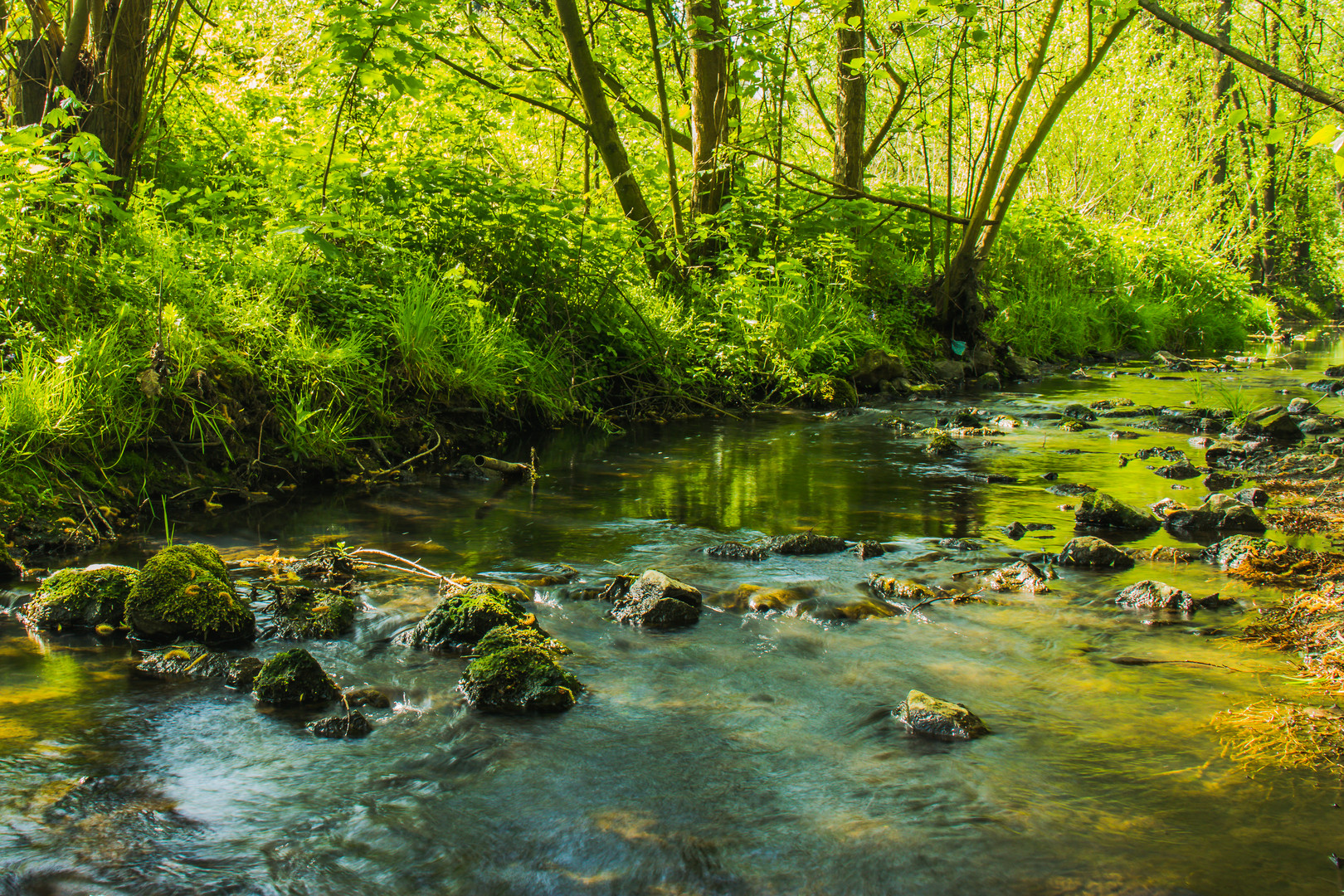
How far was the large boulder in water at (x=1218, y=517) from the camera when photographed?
4.39 m

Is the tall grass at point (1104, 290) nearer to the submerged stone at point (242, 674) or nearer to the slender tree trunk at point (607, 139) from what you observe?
the slender tree trunk at point (607, 139)

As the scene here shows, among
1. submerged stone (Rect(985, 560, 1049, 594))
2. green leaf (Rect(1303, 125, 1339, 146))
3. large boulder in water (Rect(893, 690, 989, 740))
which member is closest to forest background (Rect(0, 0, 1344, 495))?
green leaf (Rect(1303, 125, 1339, 146))

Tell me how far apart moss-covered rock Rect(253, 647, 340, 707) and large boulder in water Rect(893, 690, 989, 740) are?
5.68 ft

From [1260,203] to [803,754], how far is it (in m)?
21.7

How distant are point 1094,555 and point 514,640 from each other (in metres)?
2.59

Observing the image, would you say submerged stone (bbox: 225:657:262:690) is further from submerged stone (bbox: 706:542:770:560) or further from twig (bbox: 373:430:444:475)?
twig (bbox: 373:430:444:475)

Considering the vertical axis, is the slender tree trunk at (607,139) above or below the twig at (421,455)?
above

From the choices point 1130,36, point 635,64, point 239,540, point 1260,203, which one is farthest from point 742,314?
point 1260,203

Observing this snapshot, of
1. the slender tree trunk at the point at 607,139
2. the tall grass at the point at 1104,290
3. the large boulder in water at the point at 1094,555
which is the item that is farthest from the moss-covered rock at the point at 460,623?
the tall grass at the point at 1104,290

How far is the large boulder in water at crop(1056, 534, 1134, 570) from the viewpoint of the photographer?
400cm

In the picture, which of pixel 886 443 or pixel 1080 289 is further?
pixel 1080 289

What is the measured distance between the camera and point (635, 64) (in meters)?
12.0

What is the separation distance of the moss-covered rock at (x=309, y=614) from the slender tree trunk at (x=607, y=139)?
20.0 ft

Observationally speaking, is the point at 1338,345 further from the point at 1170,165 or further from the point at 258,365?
the point at 258,365
